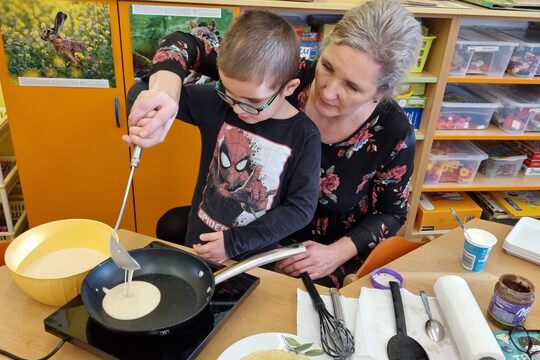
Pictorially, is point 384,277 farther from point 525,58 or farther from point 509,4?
point 525,58

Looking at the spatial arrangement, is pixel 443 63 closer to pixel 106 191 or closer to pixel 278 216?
pixel 278 216

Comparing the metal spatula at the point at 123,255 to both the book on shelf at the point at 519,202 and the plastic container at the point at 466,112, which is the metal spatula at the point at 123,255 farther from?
the book on shelf at the point at 519,202

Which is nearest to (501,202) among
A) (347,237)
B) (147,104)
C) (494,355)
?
(347,237)

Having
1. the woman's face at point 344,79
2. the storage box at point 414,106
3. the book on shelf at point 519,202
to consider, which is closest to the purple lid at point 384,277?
the woman's face at point 344,79

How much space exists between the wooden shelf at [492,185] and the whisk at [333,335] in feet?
5.12

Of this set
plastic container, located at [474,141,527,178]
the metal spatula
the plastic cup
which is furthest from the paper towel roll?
plastic container, located at [474,141,527,178]

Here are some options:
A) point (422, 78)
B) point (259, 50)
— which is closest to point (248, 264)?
point (259, 50)

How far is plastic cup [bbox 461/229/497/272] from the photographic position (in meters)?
1.06

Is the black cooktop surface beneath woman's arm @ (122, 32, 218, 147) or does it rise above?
beneath

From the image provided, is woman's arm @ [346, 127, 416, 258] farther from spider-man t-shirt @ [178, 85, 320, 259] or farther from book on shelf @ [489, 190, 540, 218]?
book on shelf @ [489, 190, 540, 218]

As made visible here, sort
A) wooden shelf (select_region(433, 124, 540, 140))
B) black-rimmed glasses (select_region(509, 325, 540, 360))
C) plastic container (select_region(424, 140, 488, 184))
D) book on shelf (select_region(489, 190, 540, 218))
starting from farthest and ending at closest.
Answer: book on shelf (select_region(489, 190, 540, 218)), plastic container (select_region(424, 140, 488, 184)), wooden shelf (select_region(433, 124, 540, 140)), black-rimmed glasses (select_region(509, 325, 540, 360))

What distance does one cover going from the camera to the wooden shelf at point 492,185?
2.32 m

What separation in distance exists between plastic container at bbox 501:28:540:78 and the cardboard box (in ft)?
2.28

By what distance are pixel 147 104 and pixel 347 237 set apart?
27.4 inches
